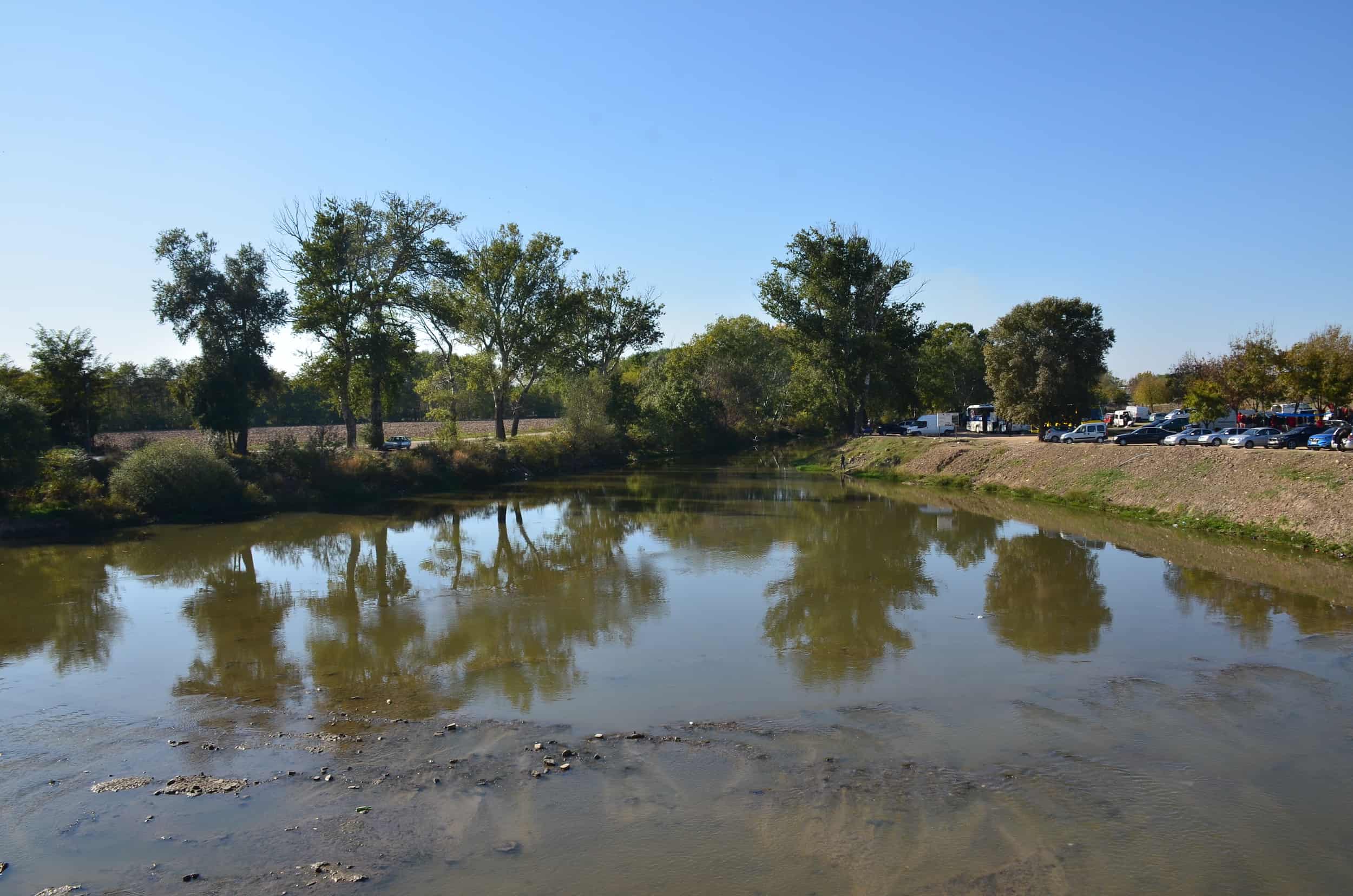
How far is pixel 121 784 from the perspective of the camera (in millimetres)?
10344

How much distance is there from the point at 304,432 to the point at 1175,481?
162ft

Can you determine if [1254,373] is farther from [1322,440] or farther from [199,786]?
[199,786]

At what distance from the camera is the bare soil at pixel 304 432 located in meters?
42.7

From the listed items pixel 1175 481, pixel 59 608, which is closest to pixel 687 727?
pixel 59 608

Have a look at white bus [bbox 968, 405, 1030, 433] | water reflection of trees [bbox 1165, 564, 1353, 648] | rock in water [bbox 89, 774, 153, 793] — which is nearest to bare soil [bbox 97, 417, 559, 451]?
rock in water [bbox 89, 774, 153, 793]

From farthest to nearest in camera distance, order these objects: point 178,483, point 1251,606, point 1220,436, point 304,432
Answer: point 304,432 → point 1220,436 → point 178,483 → point 1251,606

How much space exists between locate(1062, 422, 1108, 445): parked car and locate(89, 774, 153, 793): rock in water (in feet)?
141

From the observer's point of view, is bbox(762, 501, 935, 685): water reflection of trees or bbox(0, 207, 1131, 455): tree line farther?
bbox(0, 207, 1131, 455): tree line

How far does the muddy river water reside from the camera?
8453mm

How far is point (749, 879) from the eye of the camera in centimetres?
809

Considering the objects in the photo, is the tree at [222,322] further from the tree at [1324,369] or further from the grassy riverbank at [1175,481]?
the tree at [1324,369]

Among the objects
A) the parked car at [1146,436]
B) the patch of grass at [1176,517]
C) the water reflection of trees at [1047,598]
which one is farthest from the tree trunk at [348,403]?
the parked car at [1146,436]

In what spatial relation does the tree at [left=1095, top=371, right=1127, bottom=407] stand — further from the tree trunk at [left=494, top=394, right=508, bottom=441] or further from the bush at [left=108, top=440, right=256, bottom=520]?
the bush at [left=108, top=440, right=256, bottom=520]

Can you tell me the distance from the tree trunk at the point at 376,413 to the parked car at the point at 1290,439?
44.3 meters
